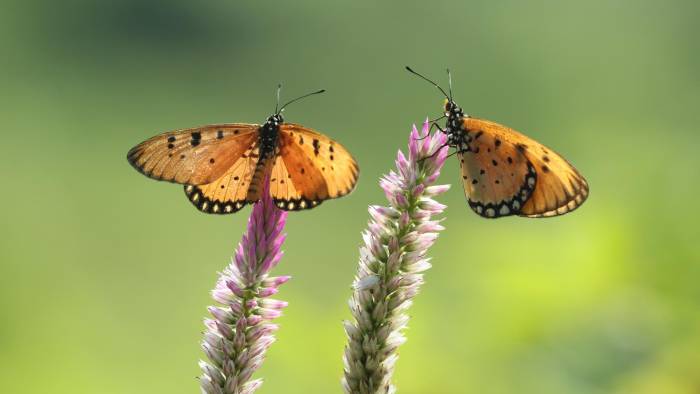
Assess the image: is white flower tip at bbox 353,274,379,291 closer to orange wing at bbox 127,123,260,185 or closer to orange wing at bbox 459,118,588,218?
orange wing at bbox 127,123,260,185

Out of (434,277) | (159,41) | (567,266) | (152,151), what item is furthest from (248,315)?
(159,41)

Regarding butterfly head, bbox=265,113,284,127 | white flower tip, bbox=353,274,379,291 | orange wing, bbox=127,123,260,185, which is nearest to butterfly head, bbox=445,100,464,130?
butterfly head, bbox=265,113,284,127

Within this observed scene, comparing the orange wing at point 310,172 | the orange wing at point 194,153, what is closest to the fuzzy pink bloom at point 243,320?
the orange wing at point 310,172

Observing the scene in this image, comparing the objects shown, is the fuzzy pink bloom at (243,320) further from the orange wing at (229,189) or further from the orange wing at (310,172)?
the orange wing at (229,189)

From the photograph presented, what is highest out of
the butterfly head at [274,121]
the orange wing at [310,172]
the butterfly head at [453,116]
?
the butterfly head at [453,116]

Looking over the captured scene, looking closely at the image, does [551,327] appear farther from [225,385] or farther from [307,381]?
[225,385]

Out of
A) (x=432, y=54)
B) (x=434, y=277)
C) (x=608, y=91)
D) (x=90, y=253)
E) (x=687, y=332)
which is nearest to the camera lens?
(x=687, y=332)
